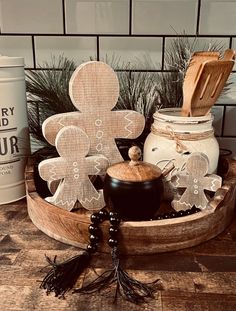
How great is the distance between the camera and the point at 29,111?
2.32 ft

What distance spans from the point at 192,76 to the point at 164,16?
0.23 metres

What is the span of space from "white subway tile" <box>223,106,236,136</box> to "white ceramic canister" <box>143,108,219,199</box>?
0.20 m

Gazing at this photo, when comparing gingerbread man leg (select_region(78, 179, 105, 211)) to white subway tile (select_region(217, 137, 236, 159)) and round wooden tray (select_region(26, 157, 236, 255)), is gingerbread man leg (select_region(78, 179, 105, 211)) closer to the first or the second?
round wooden tray (select_region(26, 157, 236, 255))

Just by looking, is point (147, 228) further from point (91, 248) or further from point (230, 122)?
point (230, 122)

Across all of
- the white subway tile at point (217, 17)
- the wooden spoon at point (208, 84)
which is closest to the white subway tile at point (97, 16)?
the white subway tile at point (217, 17)

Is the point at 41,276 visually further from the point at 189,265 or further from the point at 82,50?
the point at 82,50

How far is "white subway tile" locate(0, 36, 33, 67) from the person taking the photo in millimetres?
734

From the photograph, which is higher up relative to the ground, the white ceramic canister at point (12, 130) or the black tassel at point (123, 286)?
the white ceramic canister at point (12, 130)

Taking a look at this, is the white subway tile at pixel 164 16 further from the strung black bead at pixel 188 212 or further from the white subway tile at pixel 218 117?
the strung black bead at pixel 188 212

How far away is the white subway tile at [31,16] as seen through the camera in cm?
71

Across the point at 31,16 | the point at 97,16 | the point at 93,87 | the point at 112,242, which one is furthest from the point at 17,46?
the point at 112,242

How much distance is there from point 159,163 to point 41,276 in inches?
10.5

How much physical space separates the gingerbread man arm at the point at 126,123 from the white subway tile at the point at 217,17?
0.28 metres

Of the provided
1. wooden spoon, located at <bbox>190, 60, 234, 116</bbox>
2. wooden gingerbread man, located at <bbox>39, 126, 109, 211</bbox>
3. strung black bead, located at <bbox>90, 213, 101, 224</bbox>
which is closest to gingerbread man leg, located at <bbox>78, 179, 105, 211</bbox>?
wooden gingerbread man, located at <bbox>39, 126, 109, 211</bbox>
